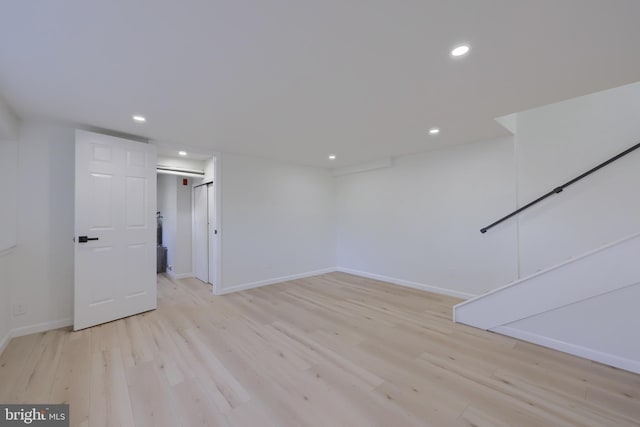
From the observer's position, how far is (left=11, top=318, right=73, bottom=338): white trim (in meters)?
2.63

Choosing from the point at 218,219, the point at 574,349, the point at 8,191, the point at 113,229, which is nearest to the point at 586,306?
the point at 574,349

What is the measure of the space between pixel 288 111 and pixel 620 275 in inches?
129

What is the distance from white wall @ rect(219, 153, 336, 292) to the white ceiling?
163 cm

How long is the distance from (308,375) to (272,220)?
3111mm

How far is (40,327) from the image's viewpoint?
9.02ft

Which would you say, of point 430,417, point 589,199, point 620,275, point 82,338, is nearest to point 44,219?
point 82,338

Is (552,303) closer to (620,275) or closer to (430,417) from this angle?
(620,275)

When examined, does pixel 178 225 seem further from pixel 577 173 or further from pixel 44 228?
pixel 577 173

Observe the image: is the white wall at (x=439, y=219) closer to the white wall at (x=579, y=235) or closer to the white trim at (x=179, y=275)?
the white wall at (x=579, y=235)

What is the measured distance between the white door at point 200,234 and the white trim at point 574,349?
4737 millimetres

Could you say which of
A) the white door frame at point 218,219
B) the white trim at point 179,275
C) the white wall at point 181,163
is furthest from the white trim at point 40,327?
the white wall at point 181,163

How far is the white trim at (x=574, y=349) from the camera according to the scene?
202 centimetres

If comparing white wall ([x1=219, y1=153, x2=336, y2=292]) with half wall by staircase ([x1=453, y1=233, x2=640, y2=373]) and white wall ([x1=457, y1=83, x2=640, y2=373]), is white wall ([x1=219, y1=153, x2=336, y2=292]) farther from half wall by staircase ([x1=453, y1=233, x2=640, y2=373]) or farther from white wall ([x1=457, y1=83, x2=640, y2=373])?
half wall by staircase ([x1=453, y1=233, x2=640, y2=373])

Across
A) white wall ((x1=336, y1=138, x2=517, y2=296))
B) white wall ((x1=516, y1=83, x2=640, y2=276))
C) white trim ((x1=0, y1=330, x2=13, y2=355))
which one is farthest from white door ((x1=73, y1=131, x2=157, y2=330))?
white wall ((x1=516, y1=83, x2=640, y2=276))
